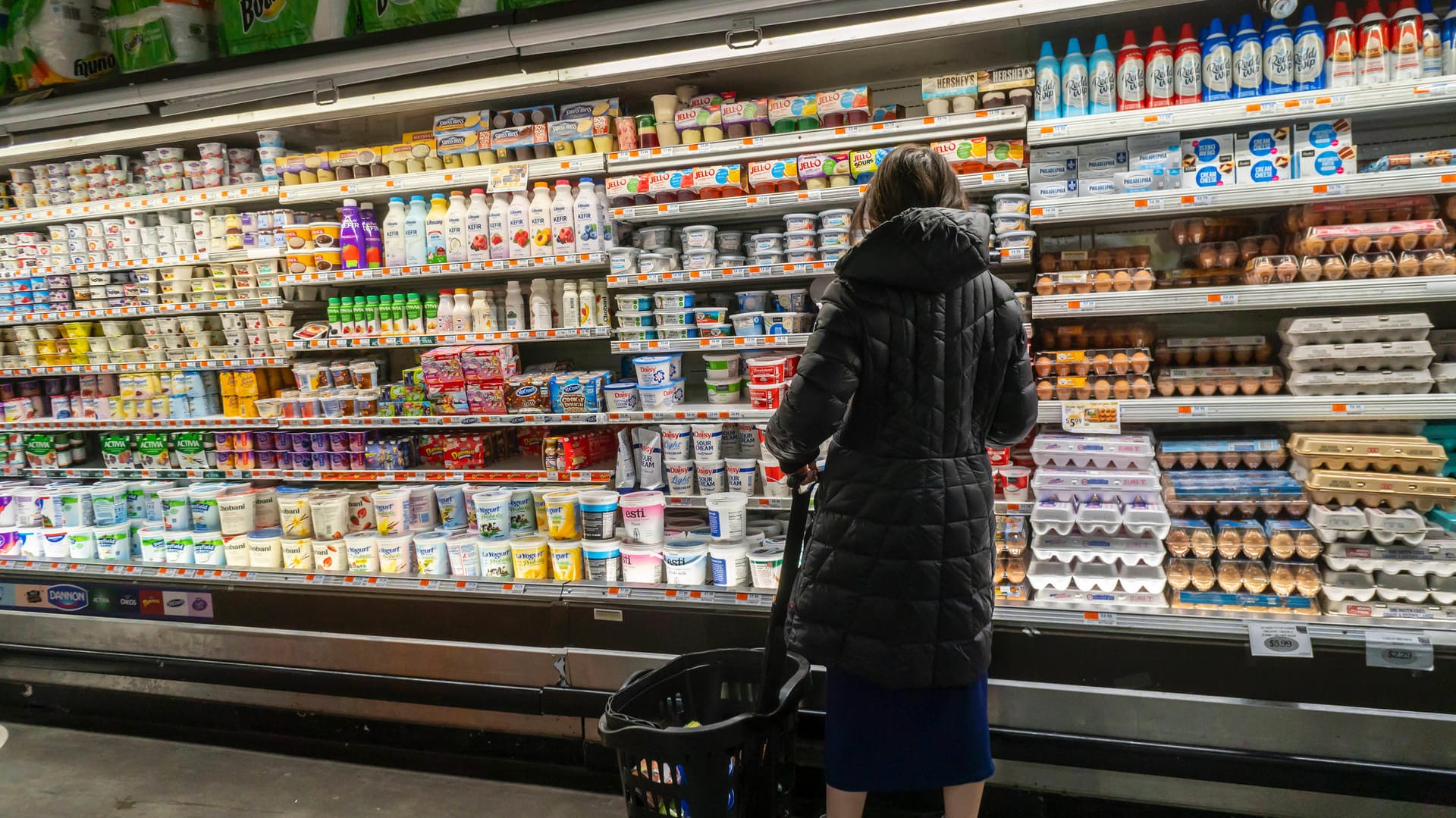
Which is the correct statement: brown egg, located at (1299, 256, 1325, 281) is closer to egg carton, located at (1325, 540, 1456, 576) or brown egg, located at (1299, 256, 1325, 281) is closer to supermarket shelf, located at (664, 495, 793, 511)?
egg carton, located at (1325, 540, 1456, 576)

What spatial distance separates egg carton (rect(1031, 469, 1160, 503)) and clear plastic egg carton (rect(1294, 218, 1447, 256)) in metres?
0.88

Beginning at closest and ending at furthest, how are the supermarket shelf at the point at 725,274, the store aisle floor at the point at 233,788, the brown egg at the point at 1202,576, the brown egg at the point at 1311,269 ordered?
the brown egg at the point at 1311,269 → the brown egg at the point at 1202,576 → the store aisle floor at the point at 233,788 → the supermarket shelf at the point at 725,274

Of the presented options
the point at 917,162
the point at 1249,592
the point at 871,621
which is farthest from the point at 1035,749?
the point at 917,162

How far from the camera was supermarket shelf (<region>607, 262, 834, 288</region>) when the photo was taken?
10.8 ft

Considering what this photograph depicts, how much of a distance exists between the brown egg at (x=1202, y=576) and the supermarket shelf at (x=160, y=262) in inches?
160

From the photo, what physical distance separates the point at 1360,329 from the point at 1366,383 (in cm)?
17

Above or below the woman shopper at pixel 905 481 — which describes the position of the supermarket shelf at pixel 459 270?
above

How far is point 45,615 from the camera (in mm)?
4191

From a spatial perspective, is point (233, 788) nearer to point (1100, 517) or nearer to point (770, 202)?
point (770, 202)

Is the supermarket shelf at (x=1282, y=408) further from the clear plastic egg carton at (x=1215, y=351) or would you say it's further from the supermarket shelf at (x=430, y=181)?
the supermarket shelf at (x=430, y=181)

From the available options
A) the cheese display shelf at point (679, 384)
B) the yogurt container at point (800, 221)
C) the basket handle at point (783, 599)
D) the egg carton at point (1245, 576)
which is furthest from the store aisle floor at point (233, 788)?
the yogurt container at point (800, 221)

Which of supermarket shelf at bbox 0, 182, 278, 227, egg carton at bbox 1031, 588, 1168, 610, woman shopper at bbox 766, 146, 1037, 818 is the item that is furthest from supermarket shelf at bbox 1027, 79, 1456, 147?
supermarket shelf at bbox 0, 182, 278, 227

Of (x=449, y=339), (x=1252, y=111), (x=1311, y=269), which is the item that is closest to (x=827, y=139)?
(x=1252, y=111)

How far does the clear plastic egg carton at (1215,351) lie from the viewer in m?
2.98
